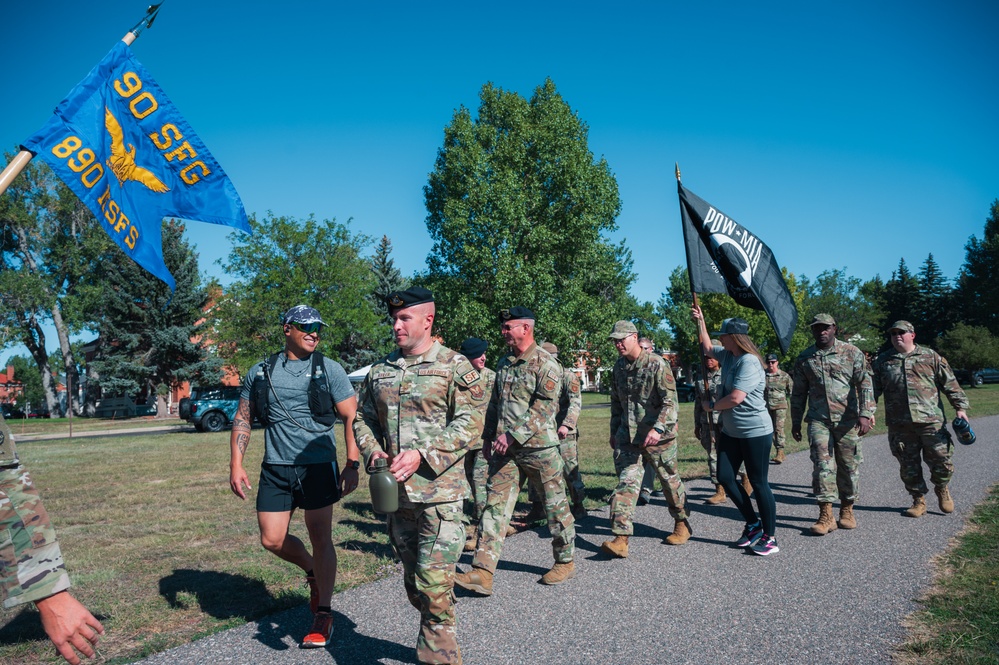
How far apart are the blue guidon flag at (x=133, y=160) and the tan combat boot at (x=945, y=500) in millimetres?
7933

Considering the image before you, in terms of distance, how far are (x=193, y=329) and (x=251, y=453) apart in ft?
93.1

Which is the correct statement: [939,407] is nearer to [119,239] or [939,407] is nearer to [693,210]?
[693,210]

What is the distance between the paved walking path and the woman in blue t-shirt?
12.0 inches

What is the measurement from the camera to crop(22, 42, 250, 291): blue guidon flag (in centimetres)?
446

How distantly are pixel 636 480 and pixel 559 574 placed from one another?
1416 millimetres

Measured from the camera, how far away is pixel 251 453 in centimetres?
1741

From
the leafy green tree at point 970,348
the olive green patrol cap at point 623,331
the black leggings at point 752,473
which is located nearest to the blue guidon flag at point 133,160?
the olive green patrol cap at point 623,331

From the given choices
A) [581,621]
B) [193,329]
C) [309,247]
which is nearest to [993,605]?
[581,621]

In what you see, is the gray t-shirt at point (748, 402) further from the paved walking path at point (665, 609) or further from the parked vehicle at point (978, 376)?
the parked vehicle at point (978, 376)

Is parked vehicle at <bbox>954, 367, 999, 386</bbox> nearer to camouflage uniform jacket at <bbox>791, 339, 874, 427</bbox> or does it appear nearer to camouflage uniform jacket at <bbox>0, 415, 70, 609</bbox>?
camouflage uniform jacket at <bbox>791, 339, 874, 427</bbox>

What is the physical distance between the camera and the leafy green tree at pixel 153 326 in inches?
1625

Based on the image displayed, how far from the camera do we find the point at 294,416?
4.31 metres

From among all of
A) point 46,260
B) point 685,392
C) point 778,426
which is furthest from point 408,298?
point 46,260

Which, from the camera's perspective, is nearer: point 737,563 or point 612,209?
point 737,563
